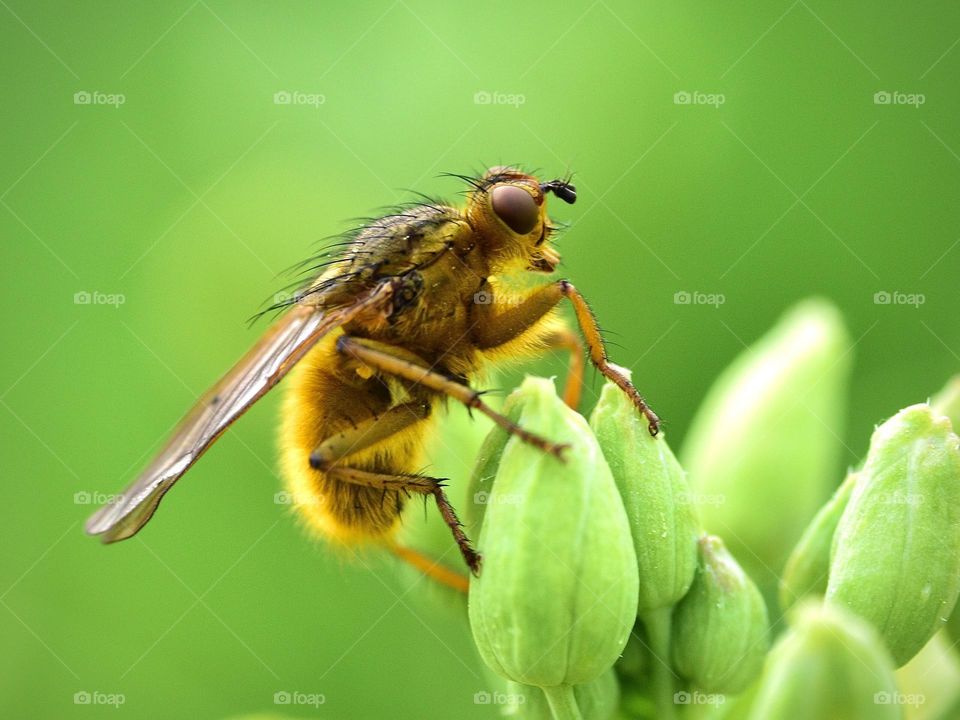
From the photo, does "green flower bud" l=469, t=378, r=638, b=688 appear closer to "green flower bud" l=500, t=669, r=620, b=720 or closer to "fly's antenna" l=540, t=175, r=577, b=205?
"green flower bud" l=500, t=669, r=620, b=720

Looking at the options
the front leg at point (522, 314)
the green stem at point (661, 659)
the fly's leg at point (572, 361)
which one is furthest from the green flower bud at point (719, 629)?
the fly's leg at point (572, 361)

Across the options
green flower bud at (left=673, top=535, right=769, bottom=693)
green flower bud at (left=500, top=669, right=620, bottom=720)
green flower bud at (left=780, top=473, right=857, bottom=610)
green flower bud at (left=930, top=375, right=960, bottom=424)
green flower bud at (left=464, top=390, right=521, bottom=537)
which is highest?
green flower bud at (left=930, top=375, right=960, bottom=424)

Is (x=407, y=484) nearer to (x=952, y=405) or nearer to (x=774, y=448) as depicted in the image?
(x=774, y=448)

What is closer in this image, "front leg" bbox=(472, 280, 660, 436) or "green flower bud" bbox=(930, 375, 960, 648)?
"green flower bud" bbox=(930, 375, 960, 648)

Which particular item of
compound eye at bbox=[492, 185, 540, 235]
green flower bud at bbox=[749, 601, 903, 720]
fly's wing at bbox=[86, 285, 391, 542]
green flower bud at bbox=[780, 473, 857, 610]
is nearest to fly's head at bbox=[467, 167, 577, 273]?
compound eye at bbox=[492, 185, 540, 235]

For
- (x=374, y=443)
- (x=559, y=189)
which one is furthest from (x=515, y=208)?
(x=374, y=443)

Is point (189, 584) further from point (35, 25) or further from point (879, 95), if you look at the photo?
point (879, 95)
